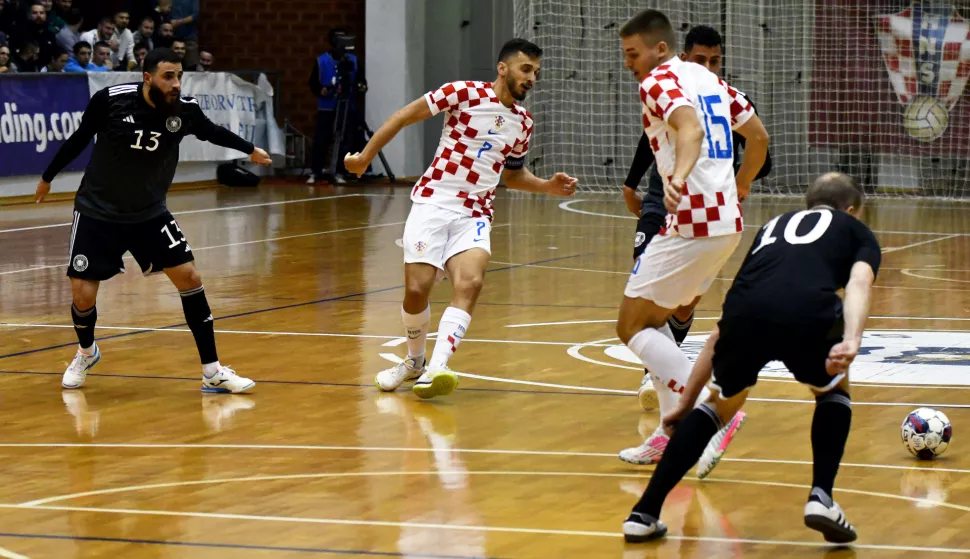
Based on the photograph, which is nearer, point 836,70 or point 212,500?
point 212,500

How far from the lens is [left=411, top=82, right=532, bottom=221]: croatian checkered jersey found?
776cm

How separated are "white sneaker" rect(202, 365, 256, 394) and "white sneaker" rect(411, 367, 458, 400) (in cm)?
93

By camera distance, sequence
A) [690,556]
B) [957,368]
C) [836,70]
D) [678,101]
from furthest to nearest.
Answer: [836,70] → [957,368] → [678,101] → [690,556]

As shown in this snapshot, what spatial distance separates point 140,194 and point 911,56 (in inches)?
620

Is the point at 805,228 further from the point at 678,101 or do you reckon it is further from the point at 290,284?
the point at 290,284

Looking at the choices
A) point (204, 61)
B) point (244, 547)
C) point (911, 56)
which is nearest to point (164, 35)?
point (204, 61)

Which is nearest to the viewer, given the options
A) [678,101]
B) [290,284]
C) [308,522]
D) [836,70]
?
[308,522]

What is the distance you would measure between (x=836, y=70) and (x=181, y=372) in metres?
15.3

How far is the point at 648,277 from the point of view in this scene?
5.91 metres

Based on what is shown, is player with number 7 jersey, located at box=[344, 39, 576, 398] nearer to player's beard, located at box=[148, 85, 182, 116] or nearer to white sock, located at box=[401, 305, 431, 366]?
white sock, located at box=[401, 305, 431, 366]

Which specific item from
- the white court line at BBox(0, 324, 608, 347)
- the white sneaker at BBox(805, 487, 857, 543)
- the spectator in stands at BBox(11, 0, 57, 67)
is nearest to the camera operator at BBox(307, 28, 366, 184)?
the spectator in stands at BBox(11, 0, 57, 67)

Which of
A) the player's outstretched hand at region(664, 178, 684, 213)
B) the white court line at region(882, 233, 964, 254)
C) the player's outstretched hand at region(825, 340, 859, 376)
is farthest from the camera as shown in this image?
the white court line at region(882, 233, 964, 254)

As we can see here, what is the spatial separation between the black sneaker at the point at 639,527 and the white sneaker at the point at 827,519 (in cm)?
50

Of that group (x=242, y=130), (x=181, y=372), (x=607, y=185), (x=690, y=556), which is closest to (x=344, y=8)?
(x=242, y=130)
